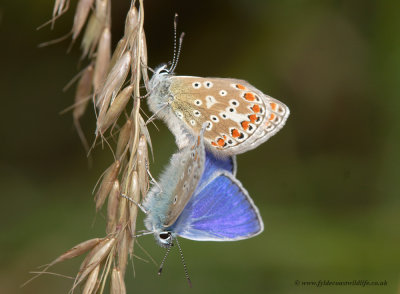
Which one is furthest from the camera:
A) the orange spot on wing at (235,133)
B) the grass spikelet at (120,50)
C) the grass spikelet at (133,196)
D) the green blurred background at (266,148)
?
the green blurred background at (266,148)

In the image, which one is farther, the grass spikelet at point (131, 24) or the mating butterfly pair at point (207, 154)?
the mating butterfly pair at point (207, 154)

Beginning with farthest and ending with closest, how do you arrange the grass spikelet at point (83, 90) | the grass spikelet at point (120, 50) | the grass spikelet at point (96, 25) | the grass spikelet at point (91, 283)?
the grass spikelet at point (83, 90) < the grass spikelet at point (96, 25) < the grass spikelet at point (120, 50) < the grass spikelet at point (91, 283)

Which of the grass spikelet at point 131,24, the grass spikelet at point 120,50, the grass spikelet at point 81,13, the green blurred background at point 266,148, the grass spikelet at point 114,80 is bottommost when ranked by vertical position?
the green blurred background at point 266,148

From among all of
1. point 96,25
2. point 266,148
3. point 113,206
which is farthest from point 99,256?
point 266,148

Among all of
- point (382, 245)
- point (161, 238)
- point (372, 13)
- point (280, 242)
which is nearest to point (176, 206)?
point (161, 238)

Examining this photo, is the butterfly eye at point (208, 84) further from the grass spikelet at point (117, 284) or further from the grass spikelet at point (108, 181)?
the grass spikelet at point (117, 284)

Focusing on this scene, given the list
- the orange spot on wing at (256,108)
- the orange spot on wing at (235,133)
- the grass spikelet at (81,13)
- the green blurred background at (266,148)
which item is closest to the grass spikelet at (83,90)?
the grass spikelet at (81,13)

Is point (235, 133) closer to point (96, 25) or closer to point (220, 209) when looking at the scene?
point (220, 209)
